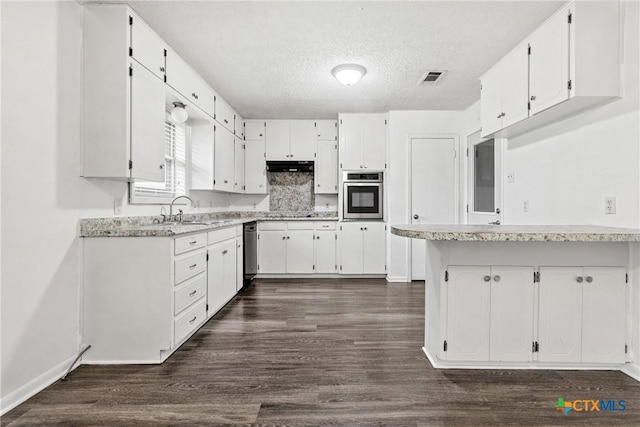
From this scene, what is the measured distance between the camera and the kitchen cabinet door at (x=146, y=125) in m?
A: 2.26

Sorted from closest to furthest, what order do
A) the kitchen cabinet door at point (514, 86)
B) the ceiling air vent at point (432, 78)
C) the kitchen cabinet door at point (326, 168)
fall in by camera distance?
the kitchen cabinet door at point (514, 86), the ceiling air vent at point (432, 78), the kitchen cabinet door at point (326, 168)

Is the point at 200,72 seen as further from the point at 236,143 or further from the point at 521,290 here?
the point at 521,290

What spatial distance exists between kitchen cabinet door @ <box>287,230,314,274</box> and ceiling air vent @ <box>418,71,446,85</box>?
2.50 m

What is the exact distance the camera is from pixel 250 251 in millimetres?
4344

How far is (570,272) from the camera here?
1984 millimetres

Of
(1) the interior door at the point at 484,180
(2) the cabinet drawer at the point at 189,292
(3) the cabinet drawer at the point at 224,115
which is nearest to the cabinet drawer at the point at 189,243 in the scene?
(2) the cabinet drawer at the point at 189,292

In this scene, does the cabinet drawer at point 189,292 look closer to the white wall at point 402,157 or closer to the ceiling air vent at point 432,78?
the white wall at point 402,157

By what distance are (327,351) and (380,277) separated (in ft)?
8.48

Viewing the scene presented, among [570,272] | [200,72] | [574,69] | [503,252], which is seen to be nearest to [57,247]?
[200,72]

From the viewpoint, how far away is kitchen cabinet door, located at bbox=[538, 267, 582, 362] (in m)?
1.99

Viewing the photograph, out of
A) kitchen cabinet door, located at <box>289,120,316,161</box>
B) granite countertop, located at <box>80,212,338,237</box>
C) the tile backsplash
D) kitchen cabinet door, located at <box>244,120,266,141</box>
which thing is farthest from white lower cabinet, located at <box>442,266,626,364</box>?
kitchen cabinet door, located at <box>244,120,266,141</box>

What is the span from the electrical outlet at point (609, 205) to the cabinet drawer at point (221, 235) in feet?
10.1

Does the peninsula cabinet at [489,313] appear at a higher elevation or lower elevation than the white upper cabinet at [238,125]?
lower

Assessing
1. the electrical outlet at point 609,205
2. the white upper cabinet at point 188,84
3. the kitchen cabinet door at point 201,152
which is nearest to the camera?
the electrical outlet at point 609,205
